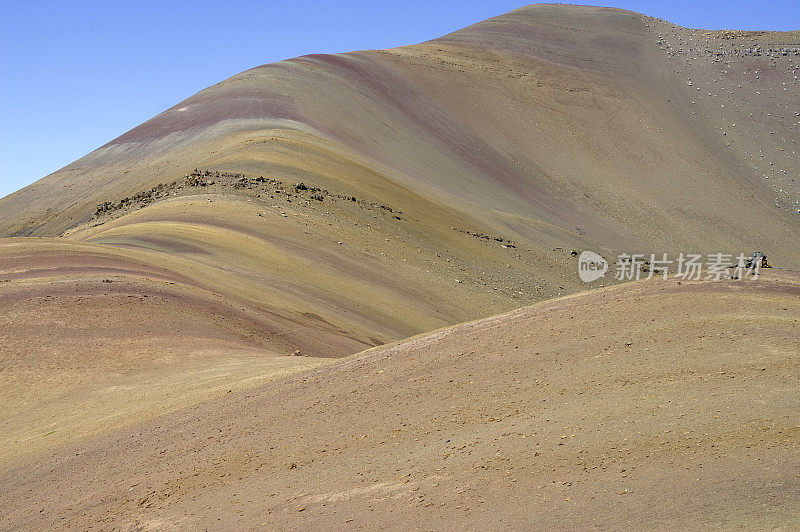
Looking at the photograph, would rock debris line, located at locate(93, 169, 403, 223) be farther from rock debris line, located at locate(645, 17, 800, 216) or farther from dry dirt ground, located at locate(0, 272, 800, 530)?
rock debris line, located at locate(645, 17, 800, 216)

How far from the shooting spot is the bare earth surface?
8.58m

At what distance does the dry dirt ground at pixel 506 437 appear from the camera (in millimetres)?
7867

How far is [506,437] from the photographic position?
9484 millimetres

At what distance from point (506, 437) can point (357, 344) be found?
1368cm

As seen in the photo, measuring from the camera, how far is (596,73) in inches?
3078

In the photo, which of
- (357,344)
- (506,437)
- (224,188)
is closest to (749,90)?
(224,188)

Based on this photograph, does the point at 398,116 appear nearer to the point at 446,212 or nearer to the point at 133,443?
the point at 446,212

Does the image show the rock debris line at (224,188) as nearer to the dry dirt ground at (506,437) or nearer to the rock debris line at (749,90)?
the dry dirt ground at (506,437)

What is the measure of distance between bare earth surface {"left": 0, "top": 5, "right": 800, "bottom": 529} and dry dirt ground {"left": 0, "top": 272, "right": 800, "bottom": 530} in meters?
0.04

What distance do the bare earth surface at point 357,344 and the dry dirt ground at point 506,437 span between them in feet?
0.12

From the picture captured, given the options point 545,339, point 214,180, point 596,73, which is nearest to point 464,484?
point 545,339

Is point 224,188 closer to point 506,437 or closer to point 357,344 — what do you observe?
point 357,344

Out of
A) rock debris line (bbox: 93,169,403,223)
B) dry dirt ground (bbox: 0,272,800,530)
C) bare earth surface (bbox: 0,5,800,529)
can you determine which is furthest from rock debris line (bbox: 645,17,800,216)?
dry dirt ground (bbox: 0,272,800,530)

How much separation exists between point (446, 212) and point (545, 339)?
3144 centimetres
